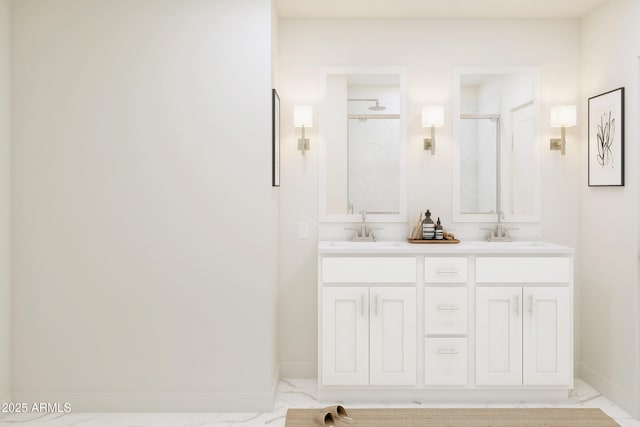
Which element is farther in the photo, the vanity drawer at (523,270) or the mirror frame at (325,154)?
the mirror frame at (325,154)

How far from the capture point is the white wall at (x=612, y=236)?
9.91ft

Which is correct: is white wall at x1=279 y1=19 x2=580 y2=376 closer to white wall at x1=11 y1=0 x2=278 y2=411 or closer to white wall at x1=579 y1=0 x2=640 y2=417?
white wall at x1=579 y1=0 x2=640 y2=417

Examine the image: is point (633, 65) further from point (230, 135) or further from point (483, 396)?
point (230, 135)

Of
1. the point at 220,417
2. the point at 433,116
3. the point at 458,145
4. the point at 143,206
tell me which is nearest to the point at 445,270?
the point at 458,145

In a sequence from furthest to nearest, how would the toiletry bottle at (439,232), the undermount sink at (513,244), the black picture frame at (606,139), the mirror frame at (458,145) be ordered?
the mirror frame at (458,145), the toiletry bottle at (439,232), the undermount sink at (513,244), the black picture frame at (606,139)

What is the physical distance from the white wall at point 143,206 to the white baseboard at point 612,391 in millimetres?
2130

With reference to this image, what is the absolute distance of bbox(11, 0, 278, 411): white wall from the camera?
306 centimetres

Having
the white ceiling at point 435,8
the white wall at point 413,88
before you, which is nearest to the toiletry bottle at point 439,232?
the white wall at point 413,88

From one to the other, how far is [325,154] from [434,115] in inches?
31.6

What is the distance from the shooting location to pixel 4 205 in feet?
9.91

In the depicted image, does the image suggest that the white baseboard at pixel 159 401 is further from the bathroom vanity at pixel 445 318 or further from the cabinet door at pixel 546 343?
the cabinet door at pixel 546 343

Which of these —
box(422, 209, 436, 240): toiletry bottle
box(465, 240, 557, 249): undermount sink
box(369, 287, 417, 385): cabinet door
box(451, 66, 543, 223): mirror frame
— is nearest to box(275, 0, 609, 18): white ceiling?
box(451, 66, 543, 223): mirror frame

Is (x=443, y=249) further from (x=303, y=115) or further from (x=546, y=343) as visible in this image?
(x=303, y=115)

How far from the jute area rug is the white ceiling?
8.44 feet
